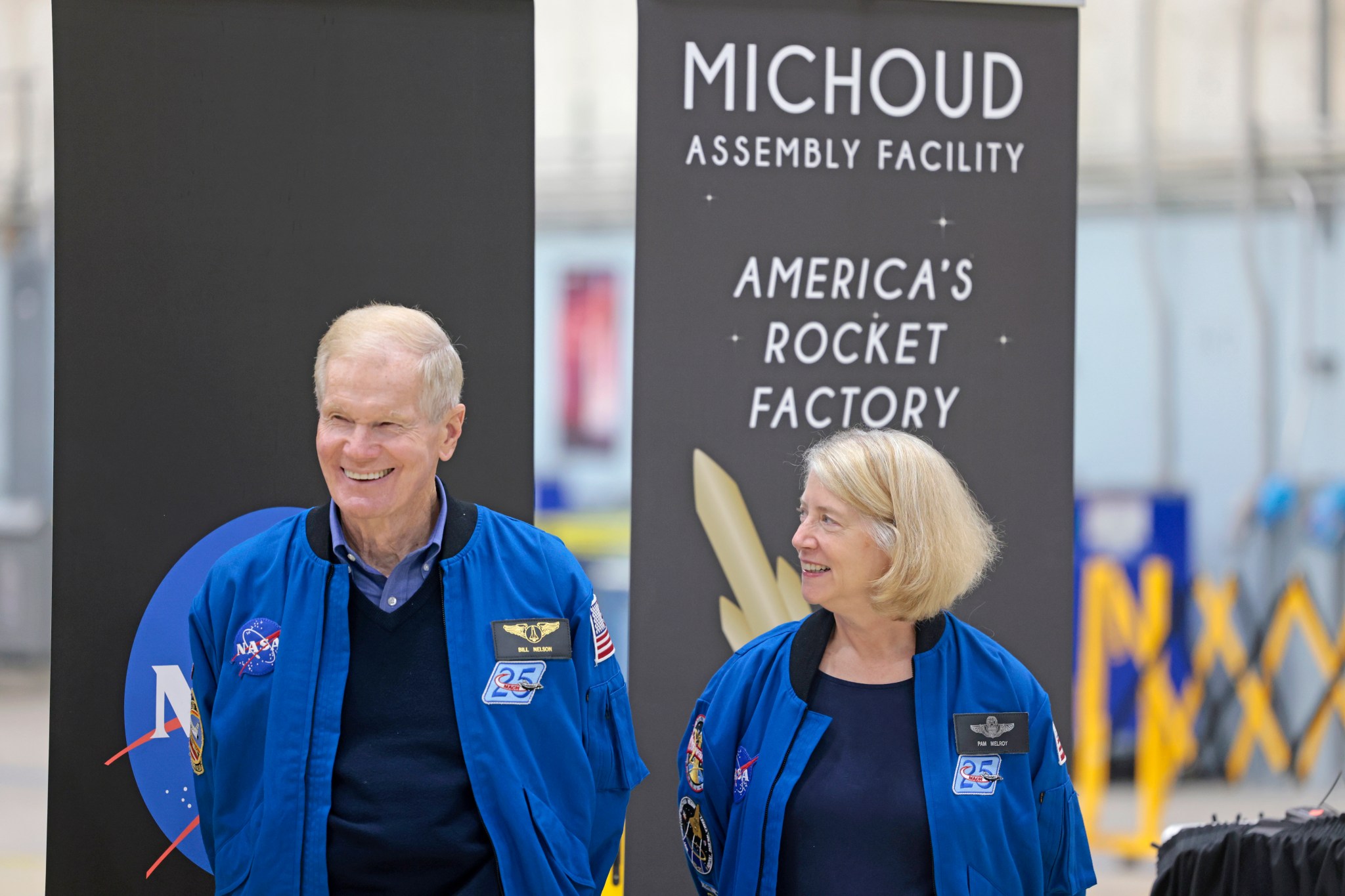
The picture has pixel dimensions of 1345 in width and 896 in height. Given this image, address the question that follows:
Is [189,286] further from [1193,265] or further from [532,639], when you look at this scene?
[1193,265]

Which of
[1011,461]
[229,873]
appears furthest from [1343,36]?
[229,873]

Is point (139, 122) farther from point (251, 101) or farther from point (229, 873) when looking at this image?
point (229, 873)

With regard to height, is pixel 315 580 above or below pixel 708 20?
below

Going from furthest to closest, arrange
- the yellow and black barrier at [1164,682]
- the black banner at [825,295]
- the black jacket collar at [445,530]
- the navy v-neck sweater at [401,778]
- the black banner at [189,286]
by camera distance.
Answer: the yellow and black barrier at [1164,682] < the black banner at [825,295] < the black banner at [189,286] < the black jacket collar at [445,530] < the navy v-neck sweater at [401,778]

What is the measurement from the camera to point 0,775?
293 centimetres

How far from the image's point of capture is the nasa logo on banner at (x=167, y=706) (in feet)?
9.37

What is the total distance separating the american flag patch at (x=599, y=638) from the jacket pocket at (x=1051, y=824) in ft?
2.52

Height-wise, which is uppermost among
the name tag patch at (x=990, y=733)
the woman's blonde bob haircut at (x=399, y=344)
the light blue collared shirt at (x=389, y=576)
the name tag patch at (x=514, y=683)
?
the woman's blonde bob haircut at (x=399, y=344)

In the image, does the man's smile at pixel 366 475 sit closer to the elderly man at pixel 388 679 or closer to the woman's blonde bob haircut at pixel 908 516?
the elderly man at pixel 388 679

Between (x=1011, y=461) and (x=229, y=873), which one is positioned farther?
(x=1011, y=461)

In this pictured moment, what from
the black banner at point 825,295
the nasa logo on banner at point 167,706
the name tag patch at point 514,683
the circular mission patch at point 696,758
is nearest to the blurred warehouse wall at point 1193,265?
the black banner at point 825,295

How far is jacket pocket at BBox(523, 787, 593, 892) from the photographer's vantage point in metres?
1.93

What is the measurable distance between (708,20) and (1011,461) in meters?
1.35

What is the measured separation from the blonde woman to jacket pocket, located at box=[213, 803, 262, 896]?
29.1 inches
